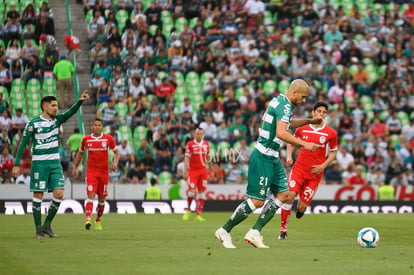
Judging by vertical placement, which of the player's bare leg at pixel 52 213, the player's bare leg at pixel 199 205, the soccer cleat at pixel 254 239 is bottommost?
the player's bare leg at pixel 199 205

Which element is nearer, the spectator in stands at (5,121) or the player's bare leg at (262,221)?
the player's bare leg at (262,221)

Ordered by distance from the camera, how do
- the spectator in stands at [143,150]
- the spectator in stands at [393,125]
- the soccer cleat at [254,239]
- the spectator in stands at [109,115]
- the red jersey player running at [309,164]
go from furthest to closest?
the spectator in stands at [393,125], the spectator in stands at [109,115], the spectator in stands at [143,150], the red jersey player running at [309,164], the soccer cleat at [254,239]

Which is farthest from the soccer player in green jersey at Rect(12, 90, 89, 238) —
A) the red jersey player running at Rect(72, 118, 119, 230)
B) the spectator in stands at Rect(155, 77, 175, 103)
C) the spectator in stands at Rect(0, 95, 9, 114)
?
the spectator in stands at Rect(155, 77, 175, 103)

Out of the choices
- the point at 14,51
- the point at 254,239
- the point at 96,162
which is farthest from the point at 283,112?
the point at 14,51

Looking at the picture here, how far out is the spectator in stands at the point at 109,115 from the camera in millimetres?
31719

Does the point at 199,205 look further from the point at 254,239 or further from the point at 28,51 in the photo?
the point at 254,239

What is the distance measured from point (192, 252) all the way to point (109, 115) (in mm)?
19704

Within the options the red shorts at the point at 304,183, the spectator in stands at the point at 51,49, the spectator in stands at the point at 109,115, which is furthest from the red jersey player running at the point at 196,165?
the spectator in stands at the point at 51,49

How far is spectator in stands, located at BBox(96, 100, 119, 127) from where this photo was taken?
31.7 meters

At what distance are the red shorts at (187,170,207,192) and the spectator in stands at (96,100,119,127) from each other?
684cm

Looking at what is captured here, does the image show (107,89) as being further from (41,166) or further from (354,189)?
(41,166)

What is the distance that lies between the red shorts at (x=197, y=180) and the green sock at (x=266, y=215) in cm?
1116

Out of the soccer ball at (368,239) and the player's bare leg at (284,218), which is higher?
the soccer ball at (368,239)

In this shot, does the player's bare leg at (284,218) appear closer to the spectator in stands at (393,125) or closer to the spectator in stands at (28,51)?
the spectator in stands at (393,125)
